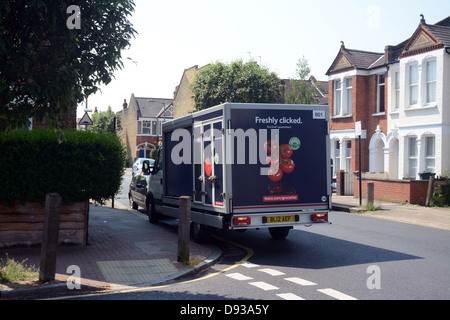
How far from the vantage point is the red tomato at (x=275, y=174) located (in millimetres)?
9578

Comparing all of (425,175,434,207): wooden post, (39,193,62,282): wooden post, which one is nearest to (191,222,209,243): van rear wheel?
(39,193,62,282): wooden post

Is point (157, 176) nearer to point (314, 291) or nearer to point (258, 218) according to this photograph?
point (258, 218)

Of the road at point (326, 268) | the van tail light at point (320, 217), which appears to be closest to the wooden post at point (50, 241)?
the road at point (326, 268)

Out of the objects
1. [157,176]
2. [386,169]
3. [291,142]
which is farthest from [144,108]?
[291,142]

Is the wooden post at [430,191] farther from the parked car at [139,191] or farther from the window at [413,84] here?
the parked car at [139,191]

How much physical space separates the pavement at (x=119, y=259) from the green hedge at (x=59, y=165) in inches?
43.8

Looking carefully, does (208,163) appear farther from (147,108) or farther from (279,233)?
(147,108)

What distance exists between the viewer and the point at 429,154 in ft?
74.9

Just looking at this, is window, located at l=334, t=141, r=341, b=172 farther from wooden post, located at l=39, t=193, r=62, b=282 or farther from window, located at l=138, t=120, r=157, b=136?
window, located at l=138, t=120, r=157, b=136

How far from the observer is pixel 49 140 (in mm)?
9508

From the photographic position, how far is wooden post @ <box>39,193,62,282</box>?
6.98m

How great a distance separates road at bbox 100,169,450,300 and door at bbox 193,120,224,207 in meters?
1.25

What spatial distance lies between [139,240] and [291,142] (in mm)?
4045

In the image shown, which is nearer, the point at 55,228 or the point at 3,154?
the point at 55,228
